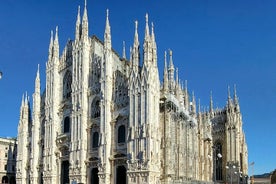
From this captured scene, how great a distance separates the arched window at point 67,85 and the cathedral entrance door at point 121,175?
52.0 ft

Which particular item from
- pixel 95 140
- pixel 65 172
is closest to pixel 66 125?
pixel 65 172

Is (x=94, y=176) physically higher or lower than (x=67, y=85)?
lower

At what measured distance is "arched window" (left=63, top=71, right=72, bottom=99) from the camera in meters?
60.1

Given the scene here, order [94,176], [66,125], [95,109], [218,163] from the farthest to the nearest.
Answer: [218,163], [66,125], [95,109], [94,176]

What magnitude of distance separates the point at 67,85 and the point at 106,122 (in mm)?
12854

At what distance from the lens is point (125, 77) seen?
52750 millimetres

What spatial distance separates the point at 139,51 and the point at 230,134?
36.0 metres

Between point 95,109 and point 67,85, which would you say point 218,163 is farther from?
point 67,85

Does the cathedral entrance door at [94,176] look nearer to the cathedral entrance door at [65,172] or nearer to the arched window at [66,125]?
the cathedral entrance door at [65,172]

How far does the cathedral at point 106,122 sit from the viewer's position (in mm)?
47500

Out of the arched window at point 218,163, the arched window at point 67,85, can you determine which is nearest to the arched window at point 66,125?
the arched window at point 67,85

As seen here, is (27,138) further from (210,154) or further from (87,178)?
(210,154)

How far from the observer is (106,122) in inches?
2013

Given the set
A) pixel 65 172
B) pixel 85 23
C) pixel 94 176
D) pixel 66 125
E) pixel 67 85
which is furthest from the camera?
pixel 67 85
